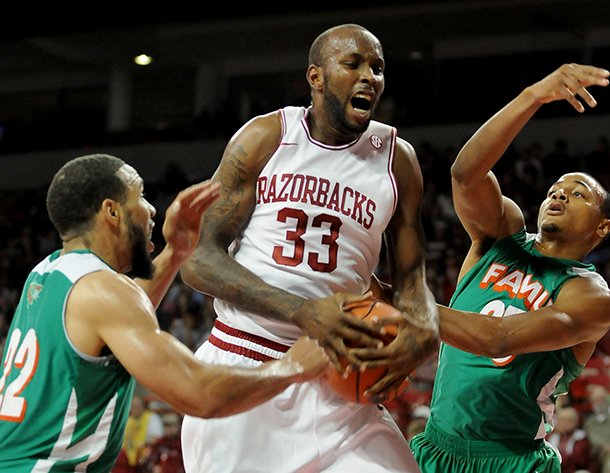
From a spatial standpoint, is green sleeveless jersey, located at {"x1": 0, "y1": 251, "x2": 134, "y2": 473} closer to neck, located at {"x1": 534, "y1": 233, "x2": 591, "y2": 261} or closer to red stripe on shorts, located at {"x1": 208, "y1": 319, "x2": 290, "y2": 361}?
red stripe on shorts, located at {"x1": 208, "y1": 319, "x2": 290, "y2": 361}

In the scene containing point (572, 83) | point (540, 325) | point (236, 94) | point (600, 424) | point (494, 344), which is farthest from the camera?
point (236, 94)

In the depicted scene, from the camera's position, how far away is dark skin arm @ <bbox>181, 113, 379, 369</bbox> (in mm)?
3285

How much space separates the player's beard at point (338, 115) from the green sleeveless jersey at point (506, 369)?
4.10 feet

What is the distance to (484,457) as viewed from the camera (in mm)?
4398

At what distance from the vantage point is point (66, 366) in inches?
116

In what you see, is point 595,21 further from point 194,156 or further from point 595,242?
point 595,242

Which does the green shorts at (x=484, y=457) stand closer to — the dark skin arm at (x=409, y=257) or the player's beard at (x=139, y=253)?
the dark skin arm at (x=409, y=257)

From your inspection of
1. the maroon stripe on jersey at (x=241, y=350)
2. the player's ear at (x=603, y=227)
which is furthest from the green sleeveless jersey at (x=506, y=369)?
the maroon stripe on jersey at (x=241, y=350)

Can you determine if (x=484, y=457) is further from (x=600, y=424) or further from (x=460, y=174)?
(x=600, y=424)

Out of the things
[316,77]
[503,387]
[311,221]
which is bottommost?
[503,387]

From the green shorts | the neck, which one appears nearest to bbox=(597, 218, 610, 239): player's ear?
the neck

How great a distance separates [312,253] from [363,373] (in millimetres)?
510

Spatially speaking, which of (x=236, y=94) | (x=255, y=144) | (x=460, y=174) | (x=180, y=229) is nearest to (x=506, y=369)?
(x=460, y=174)

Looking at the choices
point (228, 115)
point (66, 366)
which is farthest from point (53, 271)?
point (228, 115)
